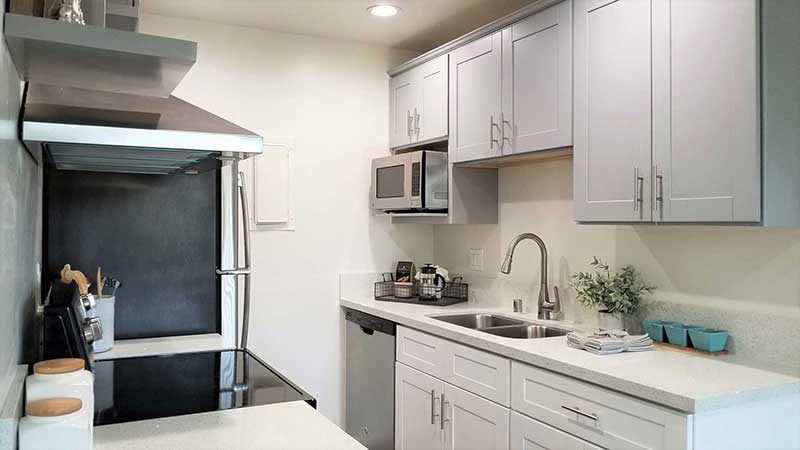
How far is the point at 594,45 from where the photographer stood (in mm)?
2297

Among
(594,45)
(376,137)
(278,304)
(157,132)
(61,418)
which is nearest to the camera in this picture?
(61,418)

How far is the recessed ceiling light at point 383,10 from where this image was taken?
10.2 ft

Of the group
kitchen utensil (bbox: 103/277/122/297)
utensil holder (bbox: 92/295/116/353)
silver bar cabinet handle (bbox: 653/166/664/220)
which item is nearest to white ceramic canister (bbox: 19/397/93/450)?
utensil holder (bbox: 92/295/116/353)

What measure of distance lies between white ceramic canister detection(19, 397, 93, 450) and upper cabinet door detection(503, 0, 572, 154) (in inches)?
76.7

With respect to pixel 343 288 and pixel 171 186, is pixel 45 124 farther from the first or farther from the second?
pixel 343 288

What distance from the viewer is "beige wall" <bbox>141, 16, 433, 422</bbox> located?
343 cm

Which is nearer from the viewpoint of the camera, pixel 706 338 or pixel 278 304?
pixel 706 338

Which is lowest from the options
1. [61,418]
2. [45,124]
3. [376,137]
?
[61,418]

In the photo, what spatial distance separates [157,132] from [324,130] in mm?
2218

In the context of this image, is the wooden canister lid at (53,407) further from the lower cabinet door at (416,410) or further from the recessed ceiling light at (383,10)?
the recessed ceiling light at (383,10)

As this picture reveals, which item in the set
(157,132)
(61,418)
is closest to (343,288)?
(157,132)

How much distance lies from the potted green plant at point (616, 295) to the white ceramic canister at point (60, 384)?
75.0 inches

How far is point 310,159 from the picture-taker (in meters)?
3.66

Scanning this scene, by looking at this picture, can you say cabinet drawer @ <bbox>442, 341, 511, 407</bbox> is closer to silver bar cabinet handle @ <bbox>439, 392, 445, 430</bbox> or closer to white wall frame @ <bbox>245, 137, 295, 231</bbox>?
silver bar cabinet handle @ <bbox>439, 392, 445, 430</bbox>
